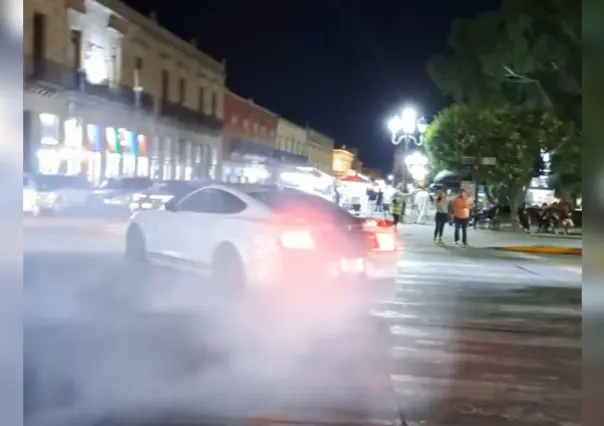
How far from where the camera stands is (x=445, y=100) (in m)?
42.4

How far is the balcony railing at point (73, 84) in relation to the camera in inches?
603

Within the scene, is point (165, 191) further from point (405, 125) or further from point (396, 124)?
point (396, 124)

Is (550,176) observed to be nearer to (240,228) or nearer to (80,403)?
(240,228)

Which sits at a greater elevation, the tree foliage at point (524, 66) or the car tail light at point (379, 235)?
the tree foliage at point (524, 66)

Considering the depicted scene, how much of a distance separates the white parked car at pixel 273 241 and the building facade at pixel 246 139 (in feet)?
4.25

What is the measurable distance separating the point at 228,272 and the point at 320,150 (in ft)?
55.2

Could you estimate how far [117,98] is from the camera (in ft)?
51.0

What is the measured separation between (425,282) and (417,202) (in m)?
20.9

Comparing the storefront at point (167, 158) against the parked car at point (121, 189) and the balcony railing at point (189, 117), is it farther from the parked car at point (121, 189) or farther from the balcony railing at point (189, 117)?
the balcony railing at point (189, 117)

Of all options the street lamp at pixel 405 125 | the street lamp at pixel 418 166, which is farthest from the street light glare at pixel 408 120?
the street lamp at pixel 418 166

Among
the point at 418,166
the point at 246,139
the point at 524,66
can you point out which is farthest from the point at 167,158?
the point at 418,166

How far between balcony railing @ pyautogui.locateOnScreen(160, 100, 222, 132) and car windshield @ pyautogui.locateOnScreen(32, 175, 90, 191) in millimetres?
1718

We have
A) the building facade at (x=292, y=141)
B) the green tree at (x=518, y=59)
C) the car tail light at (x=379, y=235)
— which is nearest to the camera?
the car tail light at (x=379, y=235)

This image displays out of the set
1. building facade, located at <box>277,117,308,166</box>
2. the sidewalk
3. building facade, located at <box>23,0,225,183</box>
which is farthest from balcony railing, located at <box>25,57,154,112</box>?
the sidewalk
